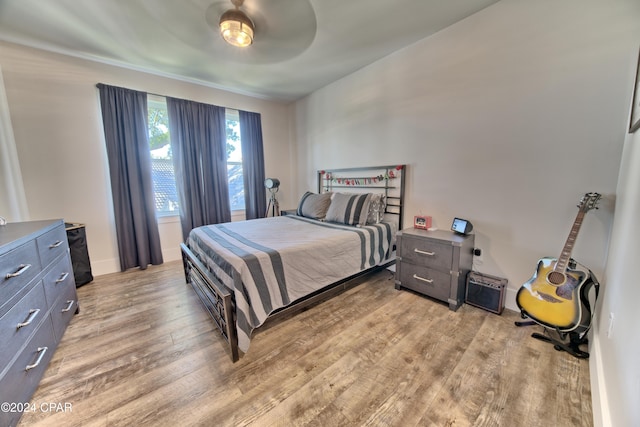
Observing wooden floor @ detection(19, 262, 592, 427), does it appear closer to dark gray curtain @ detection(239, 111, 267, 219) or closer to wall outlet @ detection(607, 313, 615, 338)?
wall outlet @ detection(607, 313, 615, 338)

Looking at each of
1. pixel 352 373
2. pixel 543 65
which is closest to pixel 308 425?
pixel 352 373

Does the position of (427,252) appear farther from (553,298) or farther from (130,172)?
(130,172)

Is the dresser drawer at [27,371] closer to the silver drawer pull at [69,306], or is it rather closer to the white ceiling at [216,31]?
the silver drawer pull at [69,306]

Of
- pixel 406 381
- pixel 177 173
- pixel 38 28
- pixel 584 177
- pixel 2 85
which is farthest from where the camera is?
pixel 177 173

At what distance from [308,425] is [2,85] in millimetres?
4124

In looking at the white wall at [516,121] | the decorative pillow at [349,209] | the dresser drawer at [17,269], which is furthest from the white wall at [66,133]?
the white wall at [516,121]

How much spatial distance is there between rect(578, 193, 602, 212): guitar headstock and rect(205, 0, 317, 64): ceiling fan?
236 cm

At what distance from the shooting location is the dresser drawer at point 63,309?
1.61 meters

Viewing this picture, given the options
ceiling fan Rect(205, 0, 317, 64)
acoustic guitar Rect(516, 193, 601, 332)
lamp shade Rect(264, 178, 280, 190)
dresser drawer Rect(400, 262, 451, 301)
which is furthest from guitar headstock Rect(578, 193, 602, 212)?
lamp shade Rect(264, 178, 280, 190)

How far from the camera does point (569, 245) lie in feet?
5.40

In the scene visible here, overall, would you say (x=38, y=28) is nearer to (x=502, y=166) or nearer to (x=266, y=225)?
(x=266, y=225)

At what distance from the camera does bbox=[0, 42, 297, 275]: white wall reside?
2.47 meters

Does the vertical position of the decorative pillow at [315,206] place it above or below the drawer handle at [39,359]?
above

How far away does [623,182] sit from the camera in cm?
143
